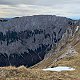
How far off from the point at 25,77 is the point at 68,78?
17.4 feet

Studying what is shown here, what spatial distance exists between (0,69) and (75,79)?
31.7ft

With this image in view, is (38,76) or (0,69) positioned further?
(0,69)

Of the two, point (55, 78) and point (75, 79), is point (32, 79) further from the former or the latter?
point (75, 79)

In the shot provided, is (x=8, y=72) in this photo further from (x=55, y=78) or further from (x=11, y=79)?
(x=55, y=78)

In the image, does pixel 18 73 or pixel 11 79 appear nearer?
pixel 11 79

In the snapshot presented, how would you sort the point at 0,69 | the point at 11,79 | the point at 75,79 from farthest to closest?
1. the point at 0,69
2. the point at 75,79
3. the point at 11,79

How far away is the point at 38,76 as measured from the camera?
97.6ft

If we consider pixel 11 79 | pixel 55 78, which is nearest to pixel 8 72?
pixel 11 79

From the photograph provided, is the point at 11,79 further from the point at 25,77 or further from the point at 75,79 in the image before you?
the point at 75,79

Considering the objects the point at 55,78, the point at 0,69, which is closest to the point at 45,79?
the point at 55,78

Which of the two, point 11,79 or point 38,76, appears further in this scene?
point 38,76

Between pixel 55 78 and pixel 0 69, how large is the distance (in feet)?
24.2

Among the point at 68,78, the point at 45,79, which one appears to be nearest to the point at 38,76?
the point at 45,79

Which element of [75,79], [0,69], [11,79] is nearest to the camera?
[11,79]
